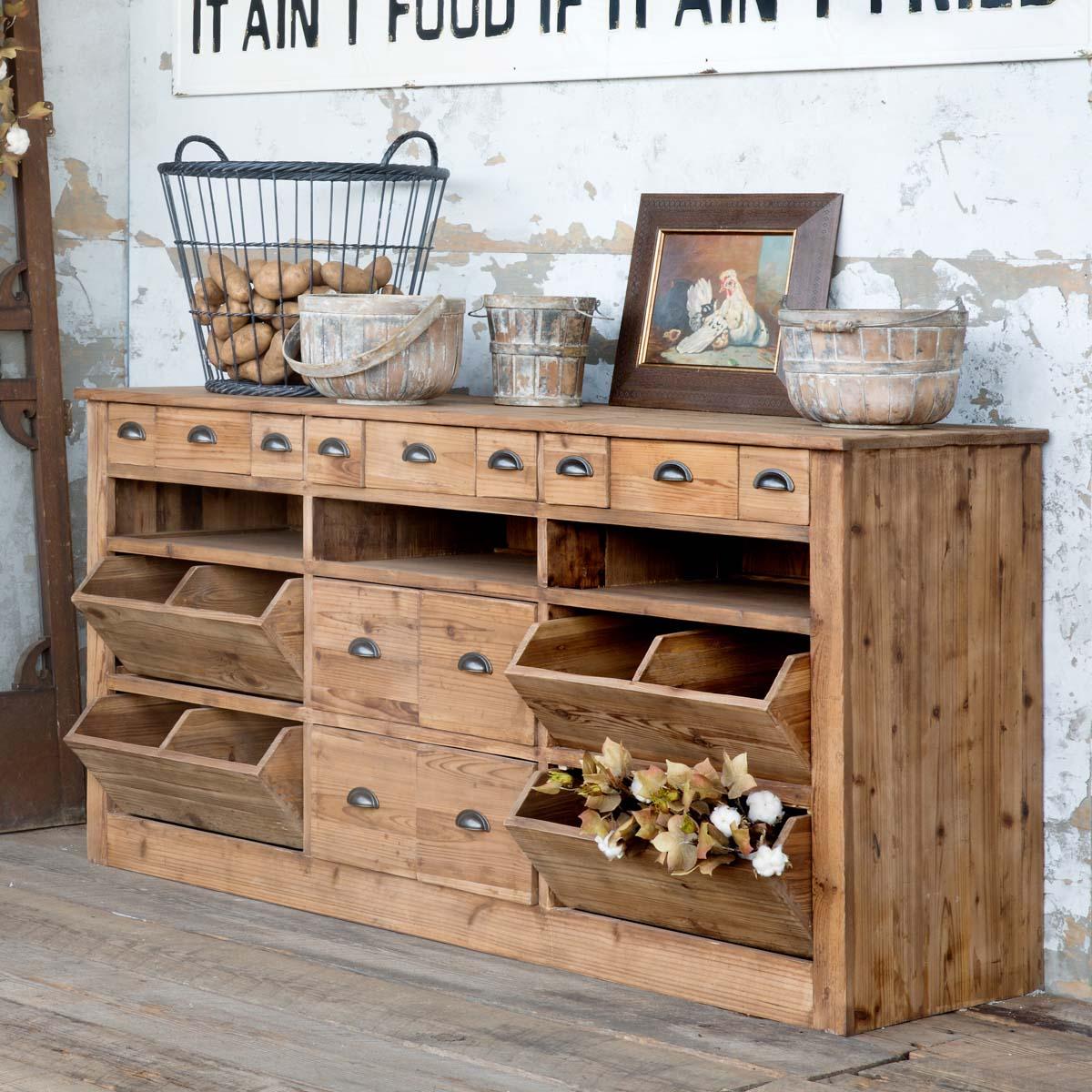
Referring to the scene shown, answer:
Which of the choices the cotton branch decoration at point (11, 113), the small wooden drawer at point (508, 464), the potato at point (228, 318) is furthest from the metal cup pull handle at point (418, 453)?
the cotton branch decoration at point (11, 113)

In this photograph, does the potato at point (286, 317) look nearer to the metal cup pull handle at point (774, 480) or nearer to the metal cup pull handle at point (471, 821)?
the metal cup pull handle at point (471, 821)

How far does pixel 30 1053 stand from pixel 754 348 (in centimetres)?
182

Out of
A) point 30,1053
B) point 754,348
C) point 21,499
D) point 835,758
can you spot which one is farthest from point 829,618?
point 21,499

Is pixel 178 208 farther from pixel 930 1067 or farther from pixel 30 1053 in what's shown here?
pixel 930 1067

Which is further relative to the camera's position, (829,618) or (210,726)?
(210,726)

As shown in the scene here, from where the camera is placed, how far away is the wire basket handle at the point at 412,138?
3.95 m

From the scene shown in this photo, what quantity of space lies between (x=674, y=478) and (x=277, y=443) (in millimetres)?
986

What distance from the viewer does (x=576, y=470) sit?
333 cm

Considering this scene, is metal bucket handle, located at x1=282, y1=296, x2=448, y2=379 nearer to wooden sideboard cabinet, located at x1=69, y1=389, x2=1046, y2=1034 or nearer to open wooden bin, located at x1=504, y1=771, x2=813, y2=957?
wooden sideboard cabinet, located at x1=69, y1=389, x2=1046, y2=1034

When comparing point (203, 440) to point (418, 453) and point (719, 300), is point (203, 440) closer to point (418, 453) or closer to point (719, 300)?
point (418, 453)

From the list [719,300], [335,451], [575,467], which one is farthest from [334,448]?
[719,300]

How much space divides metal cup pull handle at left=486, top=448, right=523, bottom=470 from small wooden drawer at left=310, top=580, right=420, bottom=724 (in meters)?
0.33

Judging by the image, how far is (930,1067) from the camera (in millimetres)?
2957

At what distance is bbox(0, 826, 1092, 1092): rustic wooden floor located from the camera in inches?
114
